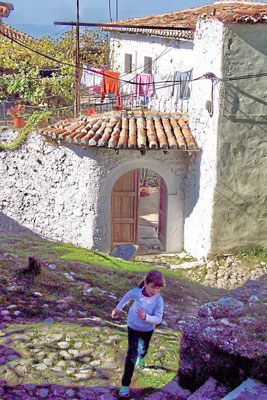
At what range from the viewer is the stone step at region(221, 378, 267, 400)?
9.86 feet

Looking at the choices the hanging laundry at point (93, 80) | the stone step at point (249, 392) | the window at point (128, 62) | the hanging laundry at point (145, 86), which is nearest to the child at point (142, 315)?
the stone step at point (249, 392)

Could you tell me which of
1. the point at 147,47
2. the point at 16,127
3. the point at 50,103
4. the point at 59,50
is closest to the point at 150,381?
the point at 16,127

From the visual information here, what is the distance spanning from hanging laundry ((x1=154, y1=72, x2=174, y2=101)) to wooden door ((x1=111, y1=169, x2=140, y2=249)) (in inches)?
89.1

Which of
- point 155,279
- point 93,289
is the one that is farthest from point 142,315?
point 93,289

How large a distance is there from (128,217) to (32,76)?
7268 millimetres

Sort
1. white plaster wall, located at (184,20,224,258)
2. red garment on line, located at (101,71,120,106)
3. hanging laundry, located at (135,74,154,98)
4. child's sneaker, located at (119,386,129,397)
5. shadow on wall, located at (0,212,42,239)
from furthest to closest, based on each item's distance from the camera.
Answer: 1. red garment on line, located at (101,71,120,106)
2. hanging laundry, located at (135,74,154,98)
3. shadow on wall, located at (0,212,42,239)
4. white plaster wall, located at (184,20,224,258)
5. child's sneaker, located at (119,386,129,397)

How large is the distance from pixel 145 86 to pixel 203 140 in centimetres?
351

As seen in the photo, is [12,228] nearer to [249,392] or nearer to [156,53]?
[156,53]

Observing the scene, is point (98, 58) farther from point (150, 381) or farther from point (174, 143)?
point (150, 381)

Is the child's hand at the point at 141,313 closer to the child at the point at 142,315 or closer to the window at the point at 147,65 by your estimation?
the child at the point at 142,315

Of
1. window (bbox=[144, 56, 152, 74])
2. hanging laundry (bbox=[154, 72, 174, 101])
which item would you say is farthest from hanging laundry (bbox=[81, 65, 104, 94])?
hanging laundry (bbox=[154, 72, 174, 101])

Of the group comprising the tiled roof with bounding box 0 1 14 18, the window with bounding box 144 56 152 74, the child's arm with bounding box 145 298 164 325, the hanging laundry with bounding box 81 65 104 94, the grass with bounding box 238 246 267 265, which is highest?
the window with bounding box 144 56 152 74

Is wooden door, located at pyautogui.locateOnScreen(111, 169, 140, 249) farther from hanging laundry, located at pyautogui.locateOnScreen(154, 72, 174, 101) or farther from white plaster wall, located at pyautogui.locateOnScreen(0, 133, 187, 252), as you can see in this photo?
hanging laundry, located at pyautogui.locateOnScreen(154, 72, 174, 101)

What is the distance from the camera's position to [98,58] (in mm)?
24469
